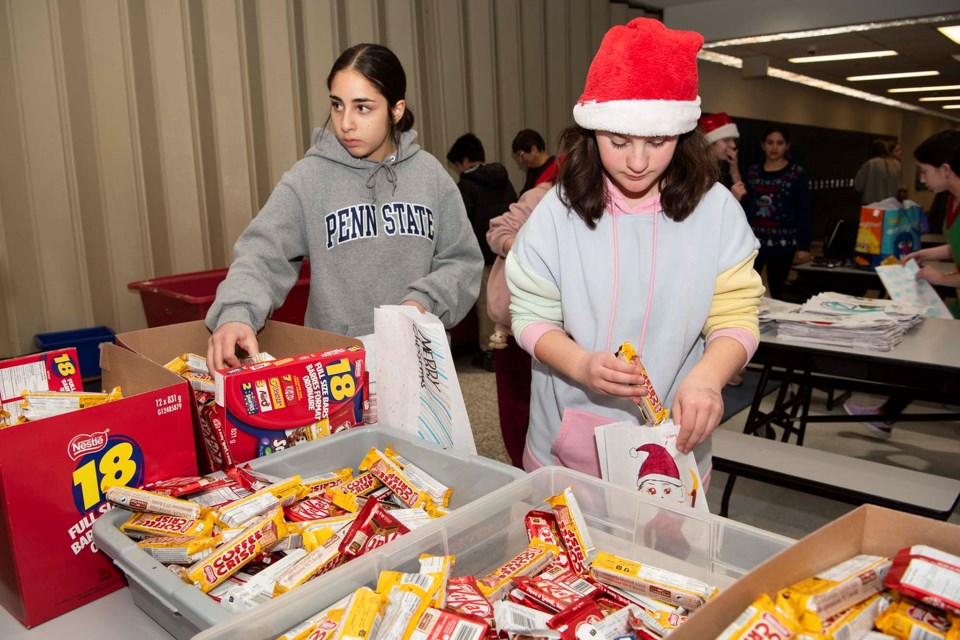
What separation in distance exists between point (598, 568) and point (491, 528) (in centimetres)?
17

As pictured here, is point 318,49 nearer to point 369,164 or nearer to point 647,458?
point 369,164

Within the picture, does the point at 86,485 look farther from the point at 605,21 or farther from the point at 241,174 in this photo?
the point at 605,21

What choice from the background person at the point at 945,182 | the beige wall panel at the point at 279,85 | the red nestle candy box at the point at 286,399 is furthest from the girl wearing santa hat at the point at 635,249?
the beige wall panel at the point at 279,85

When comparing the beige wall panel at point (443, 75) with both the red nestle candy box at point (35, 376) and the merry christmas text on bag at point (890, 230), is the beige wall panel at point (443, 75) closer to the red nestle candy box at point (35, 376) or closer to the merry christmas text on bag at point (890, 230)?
the merry christmas text on bag at point (890, 230)

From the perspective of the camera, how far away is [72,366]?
1330mm

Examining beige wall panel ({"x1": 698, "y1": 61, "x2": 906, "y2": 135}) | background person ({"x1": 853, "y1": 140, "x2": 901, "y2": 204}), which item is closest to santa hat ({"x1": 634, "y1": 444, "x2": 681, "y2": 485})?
beige wall panel ({"x1": 698, "y1": 61, "x2": 906, "y2": 135})

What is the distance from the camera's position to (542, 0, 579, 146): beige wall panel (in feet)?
22.2

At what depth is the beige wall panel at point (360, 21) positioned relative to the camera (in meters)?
5.03

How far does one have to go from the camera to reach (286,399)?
1.20 metres

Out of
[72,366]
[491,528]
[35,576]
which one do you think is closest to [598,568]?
[491,528]

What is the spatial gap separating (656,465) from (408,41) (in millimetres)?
5019

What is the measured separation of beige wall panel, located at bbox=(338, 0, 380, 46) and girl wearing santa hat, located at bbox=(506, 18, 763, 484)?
4222mm

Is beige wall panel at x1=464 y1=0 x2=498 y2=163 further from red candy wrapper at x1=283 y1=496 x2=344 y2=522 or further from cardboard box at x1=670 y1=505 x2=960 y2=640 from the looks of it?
cardboard box at x1=670 y1=505 x2=960 y2=640

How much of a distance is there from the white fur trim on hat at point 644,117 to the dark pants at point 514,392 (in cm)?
128
